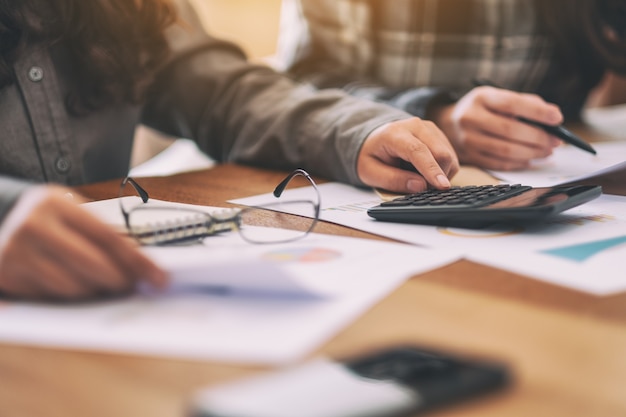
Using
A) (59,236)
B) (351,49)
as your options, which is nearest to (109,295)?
(59,236)

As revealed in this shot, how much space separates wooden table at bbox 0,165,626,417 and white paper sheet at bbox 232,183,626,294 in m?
0.03

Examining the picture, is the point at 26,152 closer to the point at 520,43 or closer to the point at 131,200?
the point at 131,200

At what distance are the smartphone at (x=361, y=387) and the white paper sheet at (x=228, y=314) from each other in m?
A: 0.03

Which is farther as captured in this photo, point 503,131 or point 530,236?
point 503,131

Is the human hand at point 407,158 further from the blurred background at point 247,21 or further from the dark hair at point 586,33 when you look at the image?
the blurred background at point 247,21

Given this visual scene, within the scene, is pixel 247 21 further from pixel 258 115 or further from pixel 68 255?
pixel 68 255

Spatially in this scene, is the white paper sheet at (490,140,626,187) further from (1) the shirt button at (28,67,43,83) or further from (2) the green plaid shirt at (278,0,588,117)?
(1) the shirt button at (28,67,43,83)

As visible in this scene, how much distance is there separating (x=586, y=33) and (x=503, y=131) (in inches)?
22.7

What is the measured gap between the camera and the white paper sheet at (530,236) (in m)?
0.46

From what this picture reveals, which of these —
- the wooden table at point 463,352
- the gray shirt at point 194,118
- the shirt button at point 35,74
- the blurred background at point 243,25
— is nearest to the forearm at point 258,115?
the gray shirt at point 194,118

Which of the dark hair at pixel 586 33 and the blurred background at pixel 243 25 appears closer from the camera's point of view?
the dark hair at pixel 586 33

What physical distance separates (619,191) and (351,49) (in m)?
0.87

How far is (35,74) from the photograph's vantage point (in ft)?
2.81

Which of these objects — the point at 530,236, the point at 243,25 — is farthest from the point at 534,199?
the point at 243,25
